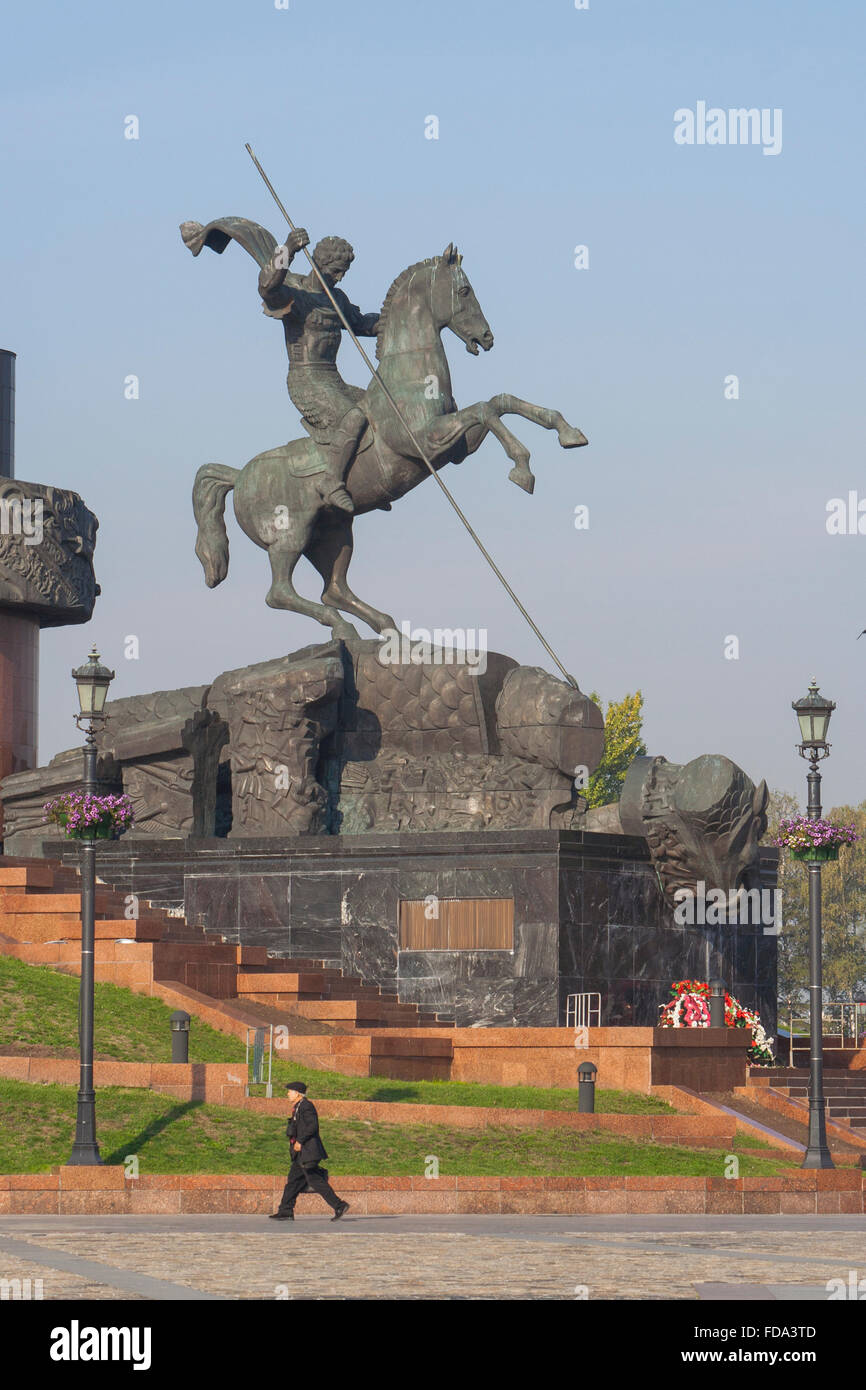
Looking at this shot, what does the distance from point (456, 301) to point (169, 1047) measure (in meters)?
12.7

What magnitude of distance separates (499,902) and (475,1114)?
21.1ft

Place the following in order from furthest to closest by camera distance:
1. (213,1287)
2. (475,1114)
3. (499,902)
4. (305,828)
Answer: (305,828) < (499,902) < (475,1114) < (213,1287)

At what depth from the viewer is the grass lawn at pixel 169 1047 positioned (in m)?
25.3

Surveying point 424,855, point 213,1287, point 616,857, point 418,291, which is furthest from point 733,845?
point 213,1287

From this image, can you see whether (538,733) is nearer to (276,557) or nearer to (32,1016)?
(276,557)

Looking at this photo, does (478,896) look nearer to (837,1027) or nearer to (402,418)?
(402,418)

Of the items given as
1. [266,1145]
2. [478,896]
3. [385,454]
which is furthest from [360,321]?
[266,1145]

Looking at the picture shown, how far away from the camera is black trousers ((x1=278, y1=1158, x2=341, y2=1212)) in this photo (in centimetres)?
1816

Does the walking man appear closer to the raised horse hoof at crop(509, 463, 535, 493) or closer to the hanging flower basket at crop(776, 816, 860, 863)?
the hanging flower basket at crop(776, 816, 860, 863)

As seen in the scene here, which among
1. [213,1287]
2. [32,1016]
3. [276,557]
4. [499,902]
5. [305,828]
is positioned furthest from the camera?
[276,557]

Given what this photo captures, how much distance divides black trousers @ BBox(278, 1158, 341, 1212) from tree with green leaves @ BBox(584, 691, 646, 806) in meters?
46.6

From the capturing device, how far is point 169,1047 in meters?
25.9

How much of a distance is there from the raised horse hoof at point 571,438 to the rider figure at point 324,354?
3340 mm

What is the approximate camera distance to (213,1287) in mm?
13023
